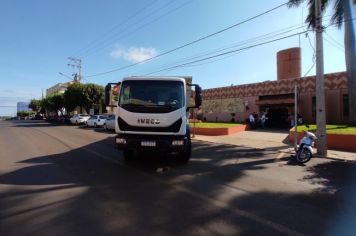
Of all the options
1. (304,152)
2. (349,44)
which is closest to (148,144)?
(304,152)

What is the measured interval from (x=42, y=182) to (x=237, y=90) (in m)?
31.0

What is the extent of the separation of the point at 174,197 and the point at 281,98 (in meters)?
26.5

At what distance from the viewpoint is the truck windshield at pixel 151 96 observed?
10430 millimetres

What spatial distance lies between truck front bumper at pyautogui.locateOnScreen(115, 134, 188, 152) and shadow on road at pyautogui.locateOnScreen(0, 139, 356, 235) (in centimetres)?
61

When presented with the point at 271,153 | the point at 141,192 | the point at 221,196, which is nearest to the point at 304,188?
the point at 221,196

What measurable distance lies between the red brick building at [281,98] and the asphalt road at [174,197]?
1757 centimetres

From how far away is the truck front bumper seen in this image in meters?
10.2

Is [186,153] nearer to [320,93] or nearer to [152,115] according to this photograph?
[152,115]

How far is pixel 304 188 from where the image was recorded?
812 centimetres

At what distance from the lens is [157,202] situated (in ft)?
21.7

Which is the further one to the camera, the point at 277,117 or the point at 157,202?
the point at 277,117

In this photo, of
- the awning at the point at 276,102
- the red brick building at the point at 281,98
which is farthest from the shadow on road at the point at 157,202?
the awning at the point at 276,102

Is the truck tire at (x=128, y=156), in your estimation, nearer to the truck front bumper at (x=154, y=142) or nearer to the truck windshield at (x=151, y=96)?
the truck front bumper at (x=154, y=142)

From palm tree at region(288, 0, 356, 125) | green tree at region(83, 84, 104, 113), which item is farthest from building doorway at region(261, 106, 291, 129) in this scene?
green tree at region(83, 84, 104, 113)
